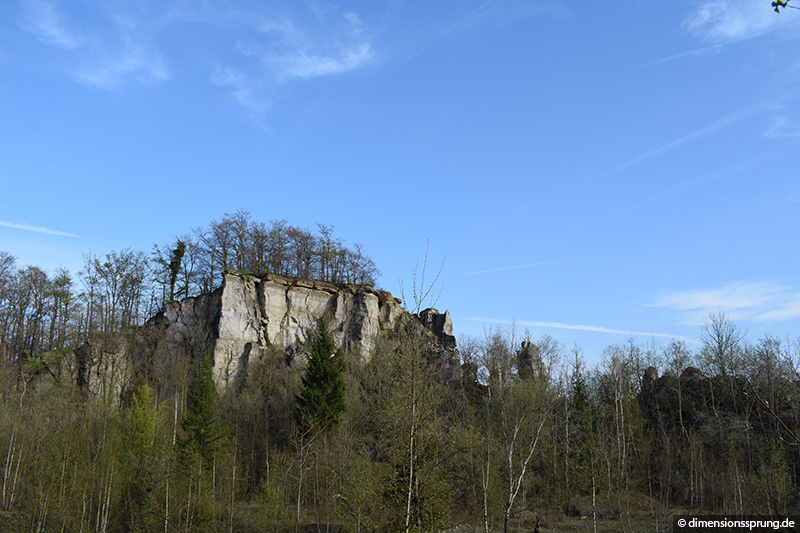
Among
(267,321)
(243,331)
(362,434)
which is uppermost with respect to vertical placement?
(267,321)

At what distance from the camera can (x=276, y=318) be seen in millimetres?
51406

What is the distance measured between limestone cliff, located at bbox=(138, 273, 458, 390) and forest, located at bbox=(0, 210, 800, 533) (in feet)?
5.77

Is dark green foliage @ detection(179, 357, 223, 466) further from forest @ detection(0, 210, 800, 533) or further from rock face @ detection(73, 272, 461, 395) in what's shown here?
rock face @ detection(73, 272, 461, 395)

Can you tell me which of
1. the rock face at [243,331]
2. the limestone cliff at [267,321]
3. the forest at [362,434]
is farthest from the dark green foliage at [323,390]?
the limestone cliff at [267,321]

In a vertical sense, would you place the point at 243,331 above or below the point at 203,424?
above

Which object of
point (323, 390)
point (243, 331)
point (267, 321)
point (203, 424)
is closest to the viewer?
point (203, 424)

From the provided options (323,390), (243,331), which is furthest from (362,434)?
(243,331)

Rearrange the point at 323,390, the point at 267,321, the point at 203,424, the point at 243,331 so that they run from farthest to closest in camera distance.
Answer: the point at 267,321, the point at 243,331, the point at 323,390, the point at 203,424

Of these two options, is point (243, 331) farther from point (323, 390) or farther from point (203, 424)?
point (323, 390)

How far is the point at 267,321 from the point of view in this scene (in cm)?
5072

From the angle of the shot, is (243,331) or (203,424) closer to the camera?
(203,424)

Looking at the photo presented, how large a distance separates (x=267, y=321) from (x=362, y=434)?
67.3 ft

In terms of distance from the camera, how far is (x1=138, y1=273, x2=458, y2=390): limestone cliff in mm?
46844

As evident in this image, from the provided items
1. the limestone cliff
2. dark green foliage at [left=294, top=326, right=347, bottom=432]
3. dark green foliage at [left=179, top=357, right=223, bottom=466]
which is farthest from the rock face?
dark green foliage at [left=294, top=326, right=347, bottom=432]
